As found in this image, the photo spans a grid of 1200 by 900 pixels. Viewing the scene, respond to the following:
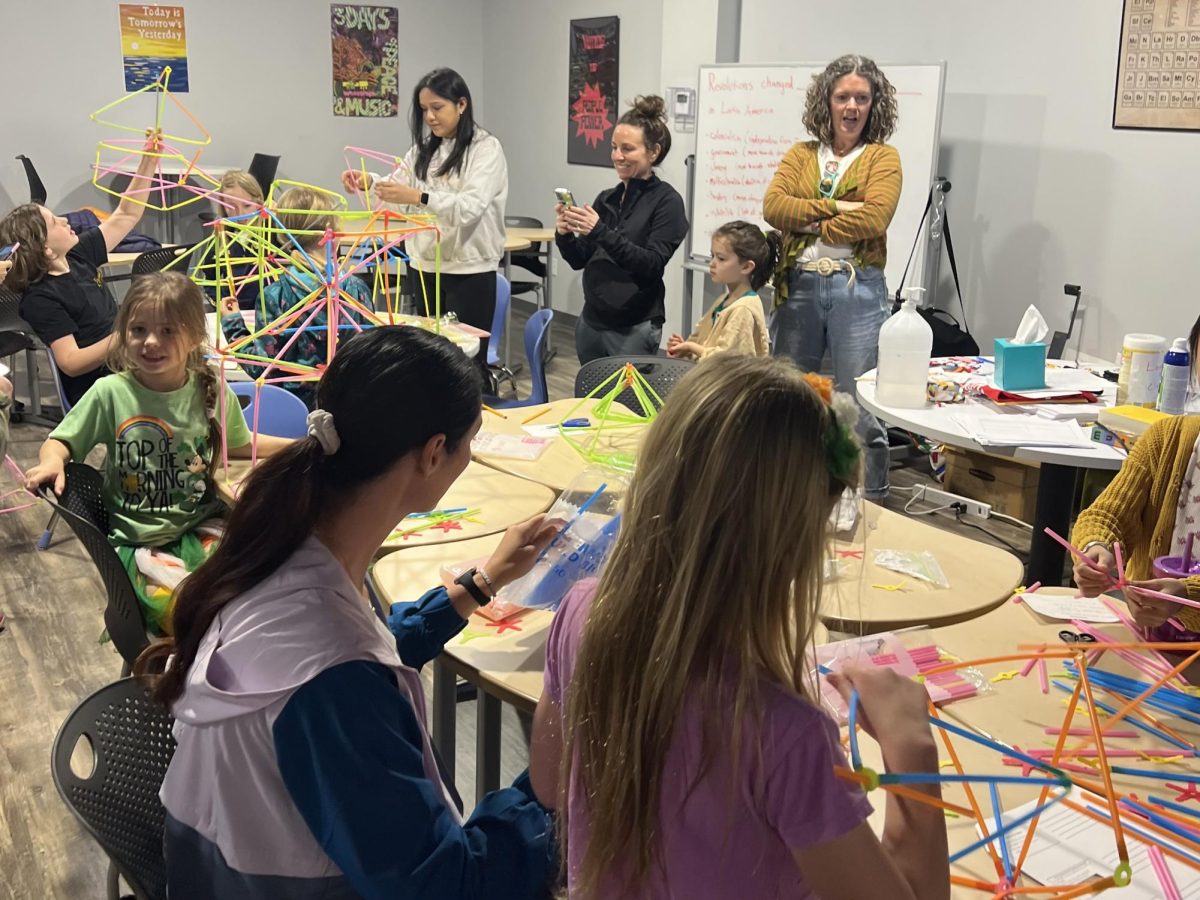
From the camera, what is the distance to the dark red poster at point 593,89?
772 cm

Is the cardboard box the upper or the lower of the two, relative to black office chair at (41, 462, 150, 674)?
lower

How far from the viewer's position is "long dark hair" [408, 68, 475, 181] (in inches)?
168

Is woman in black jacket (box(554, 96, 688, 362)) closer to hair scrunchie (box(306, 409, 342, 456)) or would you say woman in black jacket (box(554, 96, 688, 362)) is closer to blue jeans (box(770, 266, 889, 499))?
blue jeans (box(770, 266, 889, 499))

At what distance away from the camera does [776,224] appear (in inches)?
168

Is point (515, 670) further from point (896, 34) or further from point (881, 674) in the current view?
point (896, 34)

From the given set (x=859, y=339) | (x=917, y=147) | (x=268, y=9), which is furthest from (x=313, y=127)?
(x=859, y=339)

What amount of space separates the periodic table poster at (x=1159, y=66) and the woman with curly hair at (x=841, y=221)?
3.23 ft

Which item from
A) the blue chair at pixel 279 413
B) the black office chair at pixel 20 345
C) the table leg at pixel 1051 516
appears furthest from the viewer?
the black office chair at pixel 20 345

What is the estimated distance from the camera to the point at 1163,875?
122cm

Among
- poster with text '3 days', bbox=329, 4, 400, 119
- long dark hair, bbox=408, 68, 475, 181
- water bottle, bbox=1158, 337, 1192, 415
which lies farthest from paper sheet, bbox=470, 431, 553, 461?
poster with text '3 days', bbox=329, 4, 400, 119

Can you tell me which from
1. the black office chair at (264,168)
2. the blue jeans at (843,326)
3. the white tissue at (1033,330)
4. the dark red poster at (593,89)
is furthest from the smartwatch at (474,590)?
the black office chair at (264,168)

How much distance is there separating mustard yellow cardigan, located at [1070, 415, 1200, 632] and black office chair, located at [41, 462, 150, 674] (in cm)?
190

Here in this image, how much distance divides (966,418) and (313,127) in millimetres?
7199

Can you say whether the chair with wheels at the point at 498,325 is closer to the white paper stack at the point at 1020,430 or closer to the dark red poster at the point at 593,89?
the white paper stack at the point at 1020,430
